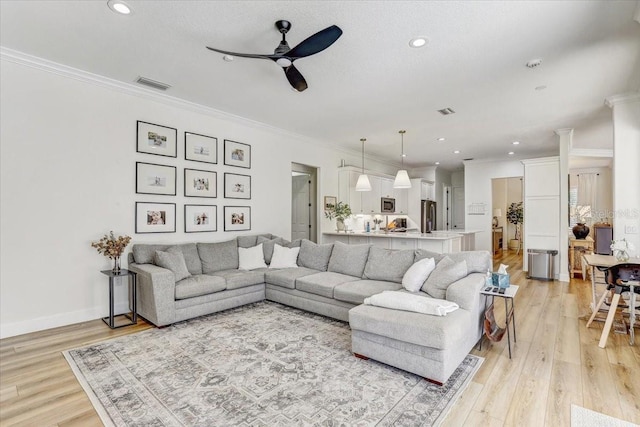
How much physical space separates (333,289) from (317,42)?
259 centimetres

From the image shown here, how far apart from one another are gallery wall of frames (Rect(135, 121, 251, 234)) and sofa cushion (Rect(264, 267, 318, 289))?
1.31 metres

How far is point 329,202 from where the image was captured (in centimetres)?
714

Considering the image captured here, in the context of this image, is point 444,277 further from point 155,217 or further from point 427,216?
point 427,216

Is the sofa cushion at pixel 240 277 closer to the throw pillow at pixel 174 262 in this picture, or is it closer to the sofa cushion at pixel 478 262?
the throw pillow at pixel 174 262

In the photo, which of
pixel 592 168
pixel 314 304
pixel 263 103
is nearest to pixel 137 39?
pixel 263 103

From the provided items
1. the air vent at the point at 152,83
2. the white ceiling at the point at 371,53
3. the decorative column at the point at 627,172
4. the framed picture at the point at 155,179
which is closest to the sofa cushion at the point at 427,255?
the white ceiling at the point at 371,53

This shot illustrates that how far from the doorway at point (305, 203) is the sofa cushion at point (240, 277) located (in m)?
2.67

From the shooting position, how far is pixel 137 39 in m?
2.98

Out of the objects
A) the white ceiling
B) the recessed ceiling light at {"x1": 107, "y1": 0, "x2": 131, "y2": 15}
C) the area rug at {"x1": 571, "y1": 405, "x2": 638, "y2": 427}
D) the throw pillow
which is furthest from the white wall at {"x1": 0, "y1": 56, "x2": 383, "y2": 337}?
the area rug at {"x1": 571, "y1": 405, "x2": 638, "y2": 427}

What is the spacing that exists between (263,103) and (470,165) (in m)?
7.19

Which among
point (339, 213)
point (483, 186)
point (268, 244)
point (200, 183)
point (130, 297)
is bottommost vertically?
point (130, 297)

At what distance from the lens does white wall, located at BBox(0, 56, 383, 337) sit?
329 cm

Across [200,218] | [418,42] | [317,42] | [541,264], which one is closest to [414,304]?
[317,42]

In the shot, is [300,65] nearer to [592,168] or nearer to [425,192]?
[425,192]
